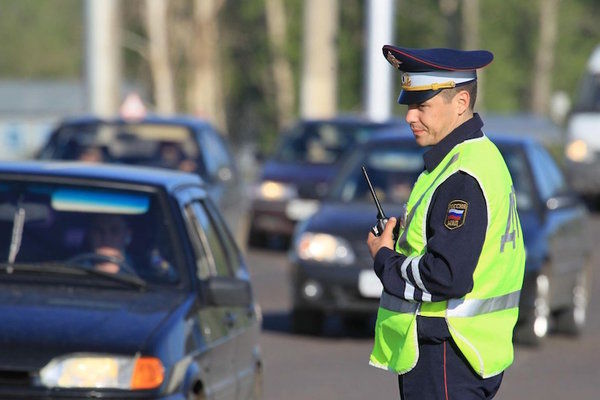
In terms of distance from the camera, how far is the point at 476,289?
17.9 feet

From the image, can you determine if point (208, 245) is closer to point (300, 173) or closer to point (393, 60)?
point (393, 60)

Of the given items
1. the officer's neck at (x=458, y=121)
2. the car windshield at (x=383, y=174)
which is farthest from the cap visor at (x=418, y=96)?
the car windshield at (x=383, y=174)

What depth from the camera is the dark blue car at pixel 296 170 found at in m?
22.6

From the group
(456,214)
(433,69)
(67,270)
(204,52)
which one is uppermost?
(433,69)

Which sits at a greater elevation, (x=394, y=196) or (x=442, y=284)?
(x=442, y=284)

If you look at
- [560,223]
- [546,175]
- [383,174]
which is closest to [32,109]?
[383,174]

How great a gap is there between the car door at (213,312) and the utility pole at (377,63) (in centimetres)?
2179

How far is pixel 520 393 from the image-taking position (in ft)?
37.0

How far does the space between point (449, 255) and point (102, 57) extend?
22.1 metres

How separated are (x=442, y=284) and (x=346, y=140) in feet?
61.7

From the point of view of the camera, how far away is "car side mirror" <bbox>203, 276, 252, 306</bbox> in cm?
761

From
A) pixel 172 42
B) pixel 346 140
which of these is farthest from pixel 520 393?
pixel 172 42

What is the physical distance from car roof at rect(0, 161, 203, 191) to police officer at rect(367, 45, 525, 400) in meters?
2.58

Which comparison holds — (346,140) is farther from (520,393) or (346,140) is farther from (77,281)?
(77,281)
